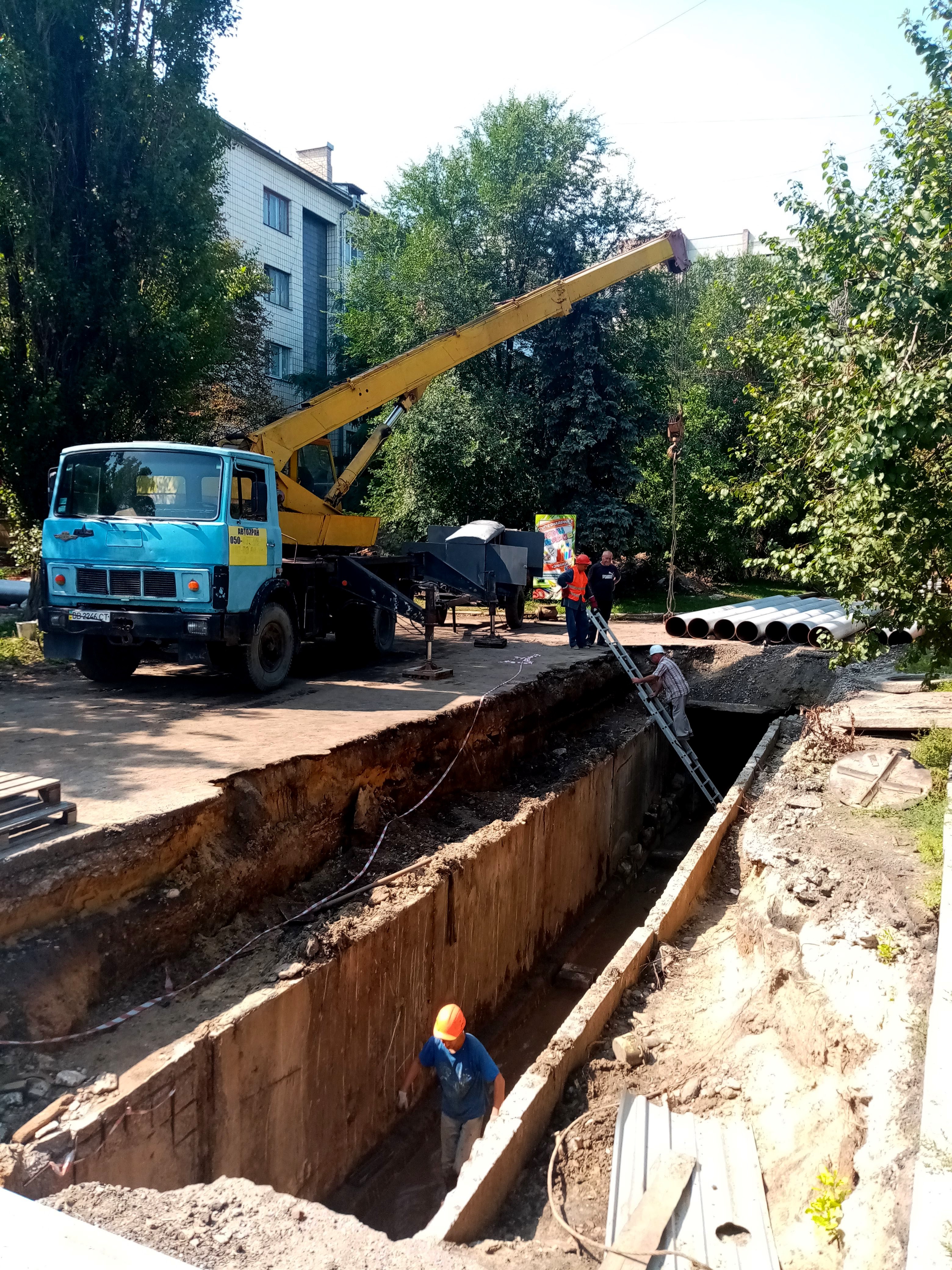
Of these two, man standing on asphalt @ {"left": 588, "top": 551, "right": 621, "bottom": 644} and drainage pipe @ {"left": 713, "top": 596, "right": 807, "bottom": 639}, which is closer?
man standing on asphalt @ {"left": 588, "top": 551, "right": 621, "bottom": 644}

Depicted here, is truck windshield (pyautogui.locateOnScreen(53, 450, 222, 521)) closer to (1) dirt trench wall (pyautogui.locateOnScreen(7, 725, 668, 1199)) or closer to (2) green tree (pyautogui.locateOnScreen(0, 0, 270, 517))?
(2) green tree (pyautogui.locateOnScreen(0, 0, 270, 517))

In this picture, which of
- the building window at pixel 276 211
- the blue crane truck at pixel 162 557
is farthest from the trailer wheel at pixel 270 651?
the building window at pixel 276 211

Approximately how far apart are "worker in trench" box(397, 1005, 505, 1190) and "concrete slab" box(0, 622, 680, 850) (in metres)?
2.28

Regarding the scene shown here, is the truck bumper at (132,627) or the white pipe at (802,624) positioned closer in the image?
the truck bumper at (132,627)

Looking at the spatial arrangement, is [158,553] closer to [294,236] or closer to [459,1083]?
[459,1083]

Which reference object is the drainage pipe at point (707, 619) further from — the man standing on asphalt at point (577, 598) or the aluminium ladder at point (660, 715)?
the man standing on asphalt at point (577, 598)

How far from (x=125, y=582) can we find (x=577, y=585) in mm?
7102

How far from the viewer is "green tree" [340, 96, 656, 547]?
23703mm

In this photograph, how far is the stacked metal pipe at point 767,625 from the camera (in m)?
14.2

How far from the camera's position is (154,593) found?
30.0ft

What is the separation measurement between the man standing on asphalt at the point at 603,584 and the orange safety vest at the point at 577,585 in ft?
1.02

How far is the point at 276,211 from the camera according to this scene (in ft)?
94.5

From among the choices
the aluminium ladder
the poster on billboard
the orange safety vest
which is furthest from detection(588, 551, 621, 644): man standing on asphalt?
the poster on billboard

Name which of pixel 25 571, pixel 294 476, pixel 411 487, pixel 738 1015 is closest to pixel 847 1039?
pixel 738 1015
